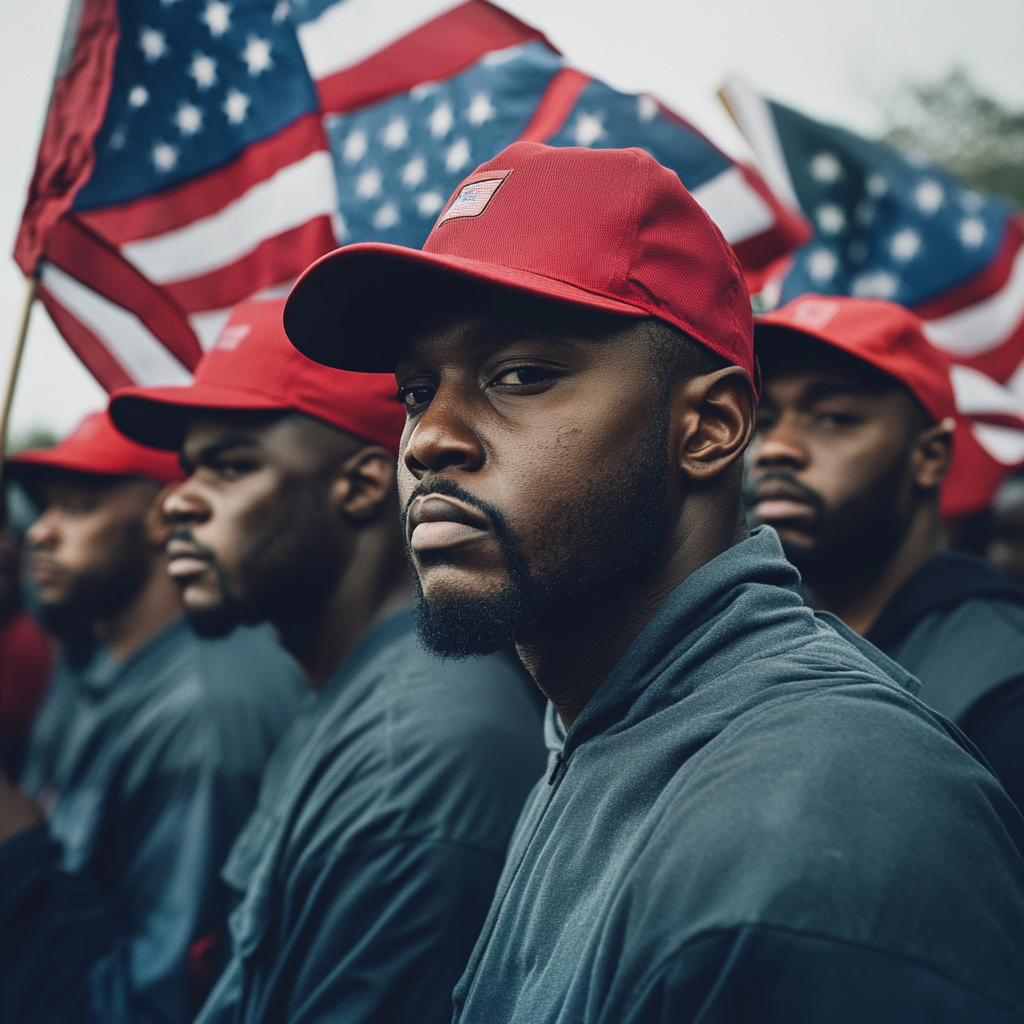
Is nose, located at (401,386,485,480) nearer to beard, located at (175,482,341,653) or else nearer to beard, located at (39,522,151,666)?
beard, located at (175,482,341,653)

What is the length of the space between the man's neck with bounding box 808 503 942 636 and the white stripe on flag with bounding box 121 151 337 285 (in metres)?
2.36

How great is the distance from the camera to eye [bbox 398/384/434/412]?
1.99 m

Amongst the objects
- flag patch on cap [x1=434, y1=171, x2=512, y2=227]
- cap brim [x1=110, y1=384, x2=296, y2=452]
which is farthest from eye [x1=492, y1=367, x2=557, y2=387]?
cap brim [x1=110, y1=384, x2=296, y2=452]

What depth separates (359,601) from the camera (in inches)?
131

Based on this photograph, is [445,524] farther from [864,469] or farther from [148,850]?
[148,850]

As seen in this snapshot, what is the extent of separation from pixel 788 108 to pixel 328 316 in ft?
14.0

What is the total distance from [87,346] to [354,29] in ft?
5.42

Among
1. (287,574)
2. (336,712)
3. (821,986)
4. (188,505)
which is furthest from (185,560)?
(821,986)

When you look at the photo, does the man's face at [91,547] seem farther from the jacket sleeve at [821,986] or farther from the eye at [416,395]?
the jacket sleeve at [821,986]

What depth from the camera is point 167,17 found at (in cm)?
409

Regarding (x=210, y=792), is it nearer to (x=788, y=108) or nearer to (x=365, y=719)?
(x=365, y=719)

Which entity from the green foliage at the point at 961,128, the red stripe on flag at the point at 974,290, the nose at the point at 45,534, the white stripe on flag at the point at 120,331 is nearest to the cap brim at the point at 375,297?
the white stripe on flag at the point at 120,331

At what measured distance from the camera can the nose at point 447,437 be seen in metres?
1.79

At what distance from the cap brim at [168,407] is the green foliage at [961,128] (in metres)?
25.4
